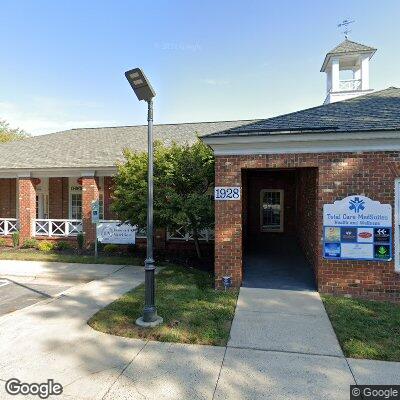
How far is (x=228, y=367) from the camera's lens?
4117 mm

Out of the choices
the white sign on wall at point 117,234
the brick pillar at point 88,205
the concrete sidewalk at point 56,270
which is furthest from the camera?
the brick pillar at point 88,205

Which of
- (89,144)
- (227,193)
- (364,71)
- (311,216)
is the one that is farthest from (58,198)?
(364,71)

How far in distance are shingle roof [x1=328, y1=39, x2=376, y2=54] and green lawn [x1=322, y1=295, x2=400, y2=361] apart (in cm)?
1268

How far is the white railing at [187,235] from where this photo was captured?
1290cm

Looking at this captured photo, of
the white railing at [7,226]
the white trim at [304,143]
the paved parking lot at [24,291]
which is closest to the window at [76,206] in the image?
the white railing at [7,226]

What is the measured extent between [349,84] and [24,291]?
16.6 m

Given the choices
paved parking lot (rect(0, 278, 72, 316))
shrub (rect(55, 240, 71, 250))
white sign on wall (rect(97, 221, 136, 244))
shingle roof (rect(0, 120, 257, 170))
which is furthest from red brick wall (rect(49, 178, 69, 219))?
paved parking lot (rect(0, 278, 72, 316))

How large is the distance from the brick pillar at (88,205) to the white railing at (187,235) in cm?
358

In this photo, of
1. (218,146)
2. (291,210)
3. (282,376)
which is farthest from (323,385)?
(291,210)

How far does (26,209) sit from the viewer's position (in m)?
14.8

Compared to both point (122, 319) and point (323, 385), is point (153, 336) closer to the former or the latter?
point (122, 319)

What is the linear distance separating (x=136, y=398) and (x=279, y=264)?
6.78 m

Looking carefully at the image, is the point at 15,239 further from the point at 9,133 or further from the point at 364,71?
the point at 9,133

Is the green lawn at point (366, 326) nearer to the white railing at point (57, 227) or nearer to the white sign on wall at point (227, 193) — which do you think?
the white sign on wall at point (227, 193)
